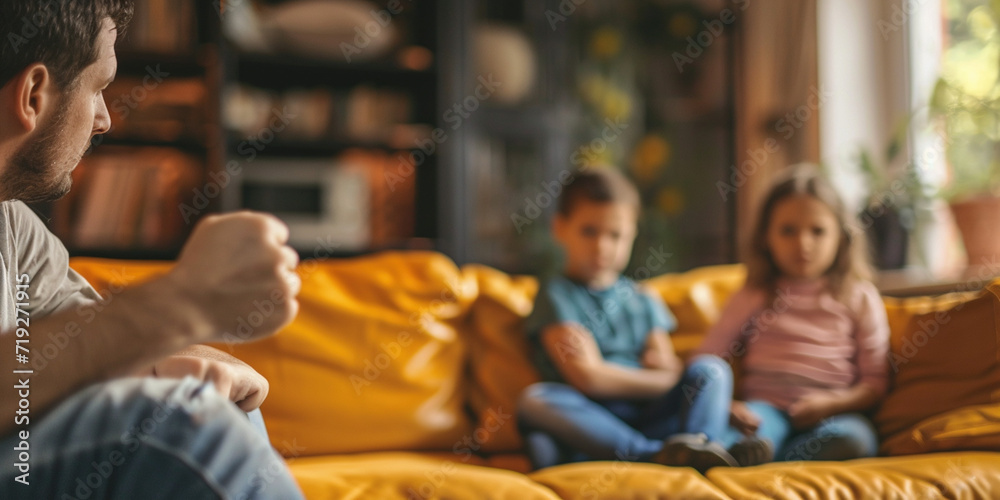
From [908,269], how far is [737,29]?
1.43 meters

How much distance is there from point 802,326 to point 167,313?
1349 mm

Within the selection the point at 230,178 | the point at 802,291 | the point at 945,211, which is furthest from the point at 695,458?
the point at 230,178

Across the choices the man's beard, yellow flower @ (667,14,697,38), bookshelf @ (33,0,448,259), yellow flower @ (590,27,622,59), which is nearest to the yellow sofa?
the man's beard

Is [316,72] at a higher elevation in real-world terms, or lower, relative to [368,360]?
higher

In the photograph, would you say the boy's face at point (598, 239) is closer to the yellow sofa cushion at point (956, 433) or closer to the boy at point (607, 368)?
the boy at point (607, 368)

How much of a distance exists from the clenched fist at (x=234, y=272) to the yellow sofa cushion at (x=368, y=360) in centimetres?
92

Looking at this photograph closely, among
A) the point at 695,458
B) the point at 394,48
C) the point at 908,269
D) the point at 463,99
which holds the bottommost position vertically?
the point at 695,458

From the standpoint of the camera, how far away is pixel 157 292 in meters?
0.32

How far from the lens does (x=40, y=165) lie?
365mm

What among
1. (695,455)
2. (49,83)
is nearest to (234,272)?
(49,83)

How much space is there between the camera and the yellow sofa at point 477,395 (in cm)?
104

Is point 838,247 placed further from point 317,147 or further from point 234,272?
point 317,147

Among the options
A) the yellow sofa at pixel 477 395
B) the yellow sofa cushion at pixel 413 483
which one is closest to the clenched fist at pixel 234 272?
the yellow sofa at pixel 477 395

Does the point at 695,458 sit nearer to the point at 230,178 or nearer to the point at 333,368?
the point at 333,368
